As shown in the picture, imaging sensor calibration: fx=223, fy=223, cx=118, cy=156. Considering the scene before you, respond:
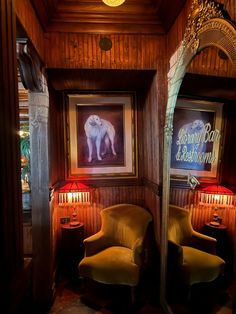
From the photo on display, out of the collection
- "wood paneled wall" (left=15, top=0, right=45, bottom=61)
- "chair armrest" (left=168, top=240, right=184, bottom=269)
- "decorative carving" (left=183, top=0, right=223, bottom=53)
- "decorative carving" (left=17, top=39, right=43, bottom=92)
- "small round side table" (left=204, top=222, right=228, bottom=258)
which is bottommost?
"chair armrest" (left=168, top=240, right=184, bottom=269)

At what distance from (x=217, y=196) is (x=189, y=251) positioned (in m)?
0.48

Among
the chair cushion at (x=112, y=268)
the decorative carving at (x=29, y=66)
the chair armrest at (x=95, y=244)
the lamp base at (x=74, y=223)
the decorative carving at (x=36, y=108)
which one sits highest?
the decorative carving at (x=29, y=66)

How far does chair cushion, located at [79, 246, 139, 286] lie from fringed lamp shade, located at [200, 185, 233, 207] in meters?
1.38

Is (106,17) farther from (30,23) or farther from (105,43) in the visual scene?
(30,23)

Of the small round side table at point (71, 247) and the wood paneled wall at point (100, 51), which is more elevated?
the wood paneled wall at point (100, 51)

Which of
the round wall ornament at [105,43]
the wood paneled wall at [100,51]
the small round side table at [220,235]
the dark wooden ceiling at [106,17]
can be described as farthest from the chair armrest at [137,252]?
the dark wooden ceiling at [106,17]

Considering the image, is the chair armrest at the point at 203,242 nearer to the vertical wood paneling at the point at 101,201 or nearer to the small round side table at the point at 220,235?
the small round side table at the point at 220,235

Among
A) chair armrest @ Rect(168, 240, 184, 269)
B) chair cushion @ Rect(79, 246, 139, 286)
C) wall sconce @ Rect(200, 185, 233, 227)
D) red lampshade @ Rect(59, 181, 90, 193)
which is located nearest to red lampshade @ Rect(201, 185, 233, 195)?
wall sconce @ Rect(200, 185, 233, 227)

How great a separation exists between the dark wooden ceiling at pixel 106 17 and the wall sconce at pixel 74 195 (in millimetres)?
1795

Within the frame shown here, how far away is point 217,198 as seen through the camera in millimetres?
1160

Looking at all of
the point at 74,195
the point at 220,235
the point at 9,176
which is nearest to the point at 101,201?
the point at 74,195

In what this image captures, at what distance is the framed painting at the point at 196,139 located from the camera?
121 centimetres

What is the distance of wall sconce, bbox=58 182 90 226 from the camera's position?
2.88 m

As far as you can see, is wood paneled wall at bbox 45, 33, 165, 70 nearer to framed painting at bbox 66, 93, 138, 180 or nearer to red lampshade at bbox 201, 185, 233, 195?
framed painting at bbox 66, 93, 138, 180
